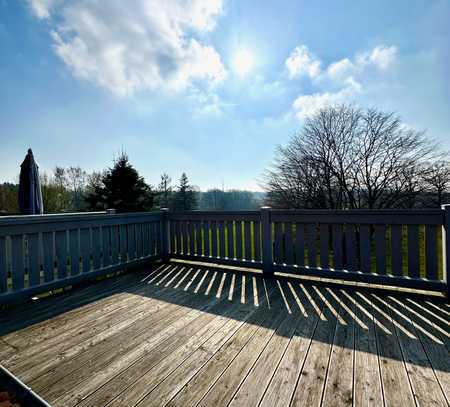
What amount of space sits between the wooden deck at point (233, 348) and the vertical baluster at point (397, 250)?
30cm

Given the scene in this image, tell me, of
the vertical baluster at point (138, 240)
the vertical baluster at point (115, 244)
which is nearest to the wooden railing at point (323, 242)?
the vertical baluster at point (138, 240)

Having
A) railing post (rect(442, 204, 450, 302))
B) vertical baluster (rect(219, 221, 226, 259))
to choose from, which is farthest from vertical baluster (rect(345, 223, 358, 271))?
vertical baluster (rect(219, 221, 226, 259))

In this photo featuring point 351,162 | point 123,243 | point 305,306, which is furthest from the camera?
point 351,162

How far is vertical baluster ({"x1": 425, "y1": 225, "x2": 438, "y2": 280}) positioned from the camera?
234cm

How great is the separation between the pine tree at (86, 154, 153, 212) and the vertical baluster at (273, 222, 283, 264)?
439 inches

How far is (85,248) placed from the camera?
3.00m

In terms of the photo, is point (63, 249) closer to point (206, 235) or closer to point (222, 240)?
point (206, 235)

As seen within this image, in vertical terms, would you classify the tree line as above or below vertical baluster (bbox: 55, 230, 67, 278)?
above

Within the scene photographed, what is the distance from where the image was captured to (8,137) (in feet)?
24.0

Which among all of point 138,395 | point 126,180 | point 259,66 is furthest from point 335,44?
point 126,180

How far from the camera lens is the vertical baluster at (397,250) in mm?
2498

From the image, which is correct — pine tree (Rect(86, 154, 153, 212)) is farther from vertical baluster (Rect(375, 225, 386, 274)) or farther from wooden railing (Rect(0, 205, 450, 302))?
vertical baluster (Rect(375, 225, 386, 274))

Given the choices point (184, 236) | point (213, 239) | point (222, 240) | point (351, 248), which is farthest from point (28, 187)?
point (351, 248)

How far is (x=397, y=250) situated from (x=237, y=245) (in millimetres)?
1912
